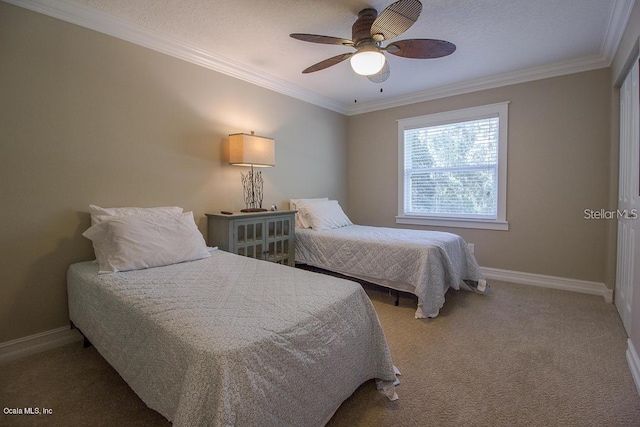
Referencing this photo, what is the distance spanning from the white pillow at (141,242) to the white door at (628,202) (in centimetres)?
298

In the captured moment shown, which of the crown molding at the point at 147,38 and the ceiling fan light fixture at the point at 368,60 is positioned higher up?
the crown molding at the point at 147,38

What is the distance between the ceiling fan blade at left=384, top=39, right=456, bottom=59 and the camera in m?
2.12

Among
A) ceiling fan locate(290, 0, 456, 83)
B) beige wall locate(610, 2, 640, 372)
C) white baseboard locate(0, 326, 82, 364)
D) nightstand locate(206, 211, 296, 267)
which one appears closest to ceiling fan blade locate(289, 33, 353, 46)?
ceiling fan locate(290, 0, 456, 83)

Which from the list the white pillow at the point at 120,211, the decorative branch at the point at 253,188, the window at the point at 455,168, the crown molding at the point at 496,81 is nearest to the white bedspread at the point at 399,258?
the decorative branch at the point at 253,188

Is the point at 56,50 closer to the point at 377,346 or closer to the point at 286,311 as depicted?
the point at 286,311

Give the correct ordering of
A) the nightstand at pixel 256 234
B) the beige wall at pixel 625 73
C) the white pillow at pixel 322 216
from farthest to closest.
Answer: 1. the white pillow at pixel 322 216
2. the nightstand at pixel 256 234
3. the beige wall at pixel 625 73

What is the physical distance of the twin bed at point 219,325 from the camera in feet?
3.34

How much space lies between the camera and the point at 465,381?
69.7 inches

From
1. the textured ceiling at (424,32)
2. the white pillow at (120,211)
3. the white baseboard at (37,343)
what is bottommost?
the white baseboard at (37,343)

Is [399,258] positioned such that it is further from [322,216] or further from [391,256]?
[322,216]

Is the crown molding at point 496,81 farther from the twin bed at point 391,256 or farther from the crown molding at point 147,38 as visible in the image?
the twin bed at point 391,256

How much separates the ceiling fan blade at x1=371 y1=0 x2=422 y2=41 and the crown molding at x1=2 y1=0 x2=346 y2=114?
1687mm

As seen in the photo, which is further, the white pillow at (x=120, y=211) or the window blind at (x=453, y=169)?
the window blind at (x=453, y=169)

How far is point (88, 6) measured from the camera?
2191 mm
